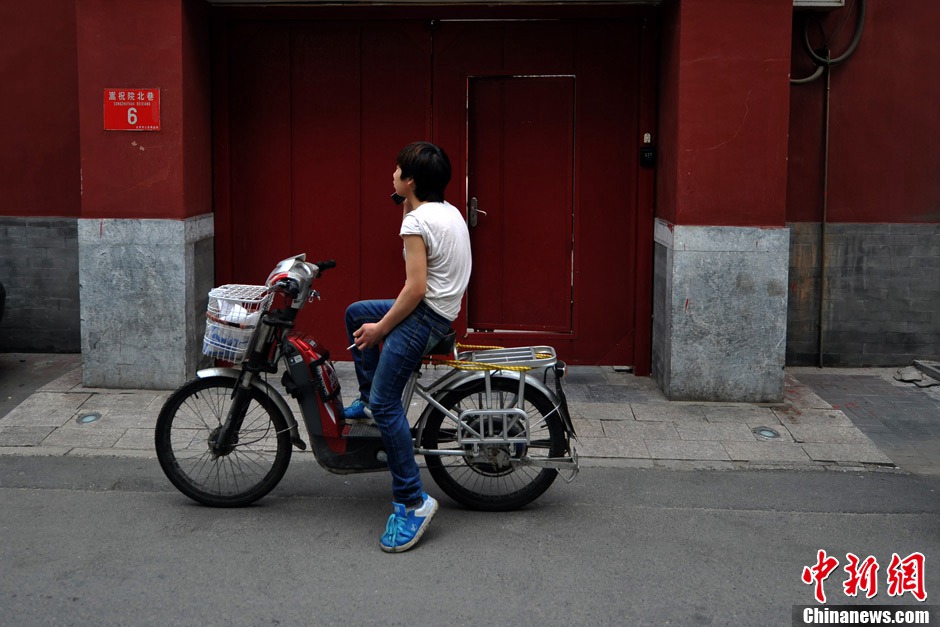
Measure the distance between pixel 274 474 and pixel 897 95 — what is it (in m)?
6.24

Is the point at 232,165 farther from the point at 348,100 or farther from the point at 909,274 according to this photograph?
the point at 909,274

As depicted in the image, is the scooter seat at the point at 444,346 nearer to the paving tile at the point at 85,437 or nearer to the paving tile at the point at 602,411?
the paving tile at the point at 602,411

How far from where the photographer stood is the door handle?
28.3 ft

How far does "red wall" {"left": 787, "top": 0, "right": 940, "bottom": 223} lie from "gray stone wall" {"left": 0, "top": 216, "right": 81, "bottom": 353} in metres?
6.28

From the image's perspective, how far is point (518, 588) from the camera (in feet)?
14.6

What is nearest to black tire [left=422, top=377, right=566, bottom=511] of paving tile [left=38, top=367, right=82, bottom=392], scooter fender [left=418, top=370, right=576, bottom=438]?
scooter fender [left=418, top=370, right=576, bottom=438]

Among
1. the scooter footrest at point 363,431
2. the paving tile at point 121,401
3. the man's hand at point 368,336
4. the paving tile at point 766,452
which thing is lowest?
the paving tile at point 766,452

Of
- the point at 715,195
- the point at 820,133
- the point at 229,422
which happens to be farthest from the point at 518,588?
the point at 820,133

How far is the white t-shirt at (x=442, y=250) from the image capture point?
4910mm

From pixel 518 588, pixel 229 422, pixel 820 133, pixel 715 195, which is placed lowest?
pixel 518 588

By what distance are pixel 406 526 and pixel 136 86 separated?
4558 mm

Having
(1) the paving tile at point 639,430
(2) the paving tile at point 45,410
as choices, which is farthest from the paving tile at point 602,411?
(2) the paving tile at point 45,410

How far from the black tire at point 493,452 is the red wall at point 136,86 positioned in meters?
3.54

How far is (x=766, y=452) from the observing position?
659 cm
